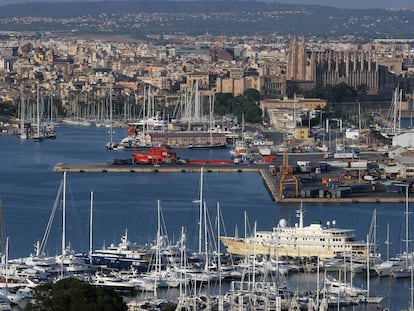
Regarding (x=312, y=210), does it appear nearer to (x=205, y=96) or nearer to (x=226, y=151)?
(x=226, y=151)

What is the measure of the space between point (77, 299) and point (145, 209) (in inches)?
428

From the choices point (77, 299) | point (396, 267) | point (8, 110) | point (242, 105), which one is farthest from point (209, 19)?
point (77, 299)

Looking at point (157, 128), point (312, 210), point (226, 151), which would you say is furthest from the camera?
point (157, 128)

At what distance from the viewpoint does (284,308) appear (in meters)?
15.4

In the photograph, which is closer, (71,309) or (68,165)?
(71,309)

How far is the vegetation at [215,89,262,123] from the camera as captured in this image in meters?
45.6

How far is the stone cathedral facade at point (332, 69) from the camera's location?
55156mm

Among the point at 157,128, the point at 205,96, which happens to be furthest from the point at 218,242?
the point at 205,96

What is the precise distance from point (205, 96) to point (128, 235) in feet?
95.9

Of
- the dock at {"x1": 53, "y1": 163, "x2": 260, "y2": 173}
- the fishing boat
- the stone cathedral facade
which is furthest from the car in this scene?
the stone cathedral facade

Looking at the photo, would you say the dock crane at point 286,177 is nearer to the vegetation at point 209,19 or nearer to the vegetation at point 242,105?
the vegetation at point 242,105

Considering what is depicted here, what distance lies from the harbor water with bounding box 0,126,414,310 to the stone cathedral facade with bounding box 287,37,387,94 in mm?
20121

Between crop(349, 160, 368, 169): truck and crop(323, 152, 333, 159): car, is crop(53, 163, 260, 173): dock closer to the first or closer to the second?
crop(349, 160, 368, 169): truck

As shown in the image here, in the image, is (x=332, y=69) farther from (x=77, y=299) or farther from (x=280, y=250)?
(x=77, y=299)
